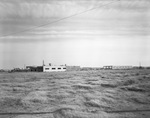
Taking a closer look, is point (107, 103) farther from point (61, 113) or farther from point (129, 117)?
point (61, 113)

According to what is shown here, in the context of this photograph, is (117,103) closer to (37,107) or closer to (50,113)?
(50,113)

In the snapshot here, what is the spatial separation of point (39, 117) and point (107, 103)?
9.15 ft

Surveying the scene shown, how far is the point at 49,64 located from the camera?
59.7 metres

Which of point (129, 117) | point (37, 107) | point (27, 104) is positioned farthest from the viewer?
point (27, 104)

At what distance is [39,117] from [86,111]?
1510 mm

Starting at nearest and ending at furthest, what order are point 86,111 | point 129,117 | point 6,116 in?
point 129,117
point 6,116
point 86,111

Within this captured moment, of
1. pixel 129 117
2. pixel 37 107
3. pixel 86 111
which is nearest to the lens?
pixel 129 117

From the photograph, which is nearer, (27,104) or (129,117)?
(129,117)

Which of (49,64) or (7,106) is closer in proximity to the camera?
(7,106)

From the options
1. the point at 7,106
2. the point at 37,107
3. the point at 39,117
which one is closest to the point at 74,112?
the point at 39,117

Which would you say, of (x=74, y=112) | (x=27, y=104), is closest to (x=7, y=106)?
(x=27, y=104)

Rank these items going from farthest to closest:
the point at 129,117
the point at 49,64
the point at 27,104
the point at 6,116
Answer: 1. the point at 49,64
2. the point at 27,104
3. the point at 6,116
4. the point at 129,117

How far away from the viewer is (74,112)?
4730mm

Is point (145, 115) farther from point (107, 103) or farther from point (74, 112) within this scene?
point (74, 112)
